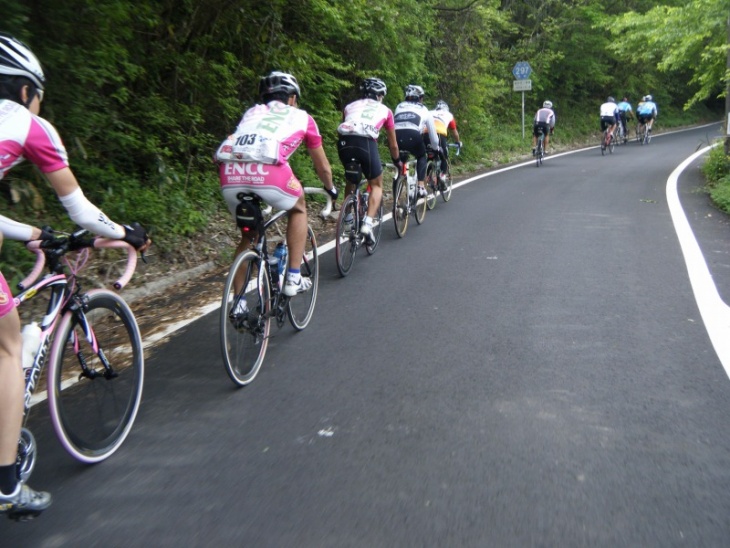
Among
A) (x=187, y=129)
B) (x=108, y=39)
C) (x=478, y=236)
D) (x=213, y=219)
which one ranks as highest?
(x=108, y=39)

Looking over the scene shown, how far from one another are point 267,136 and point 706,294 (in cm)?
426

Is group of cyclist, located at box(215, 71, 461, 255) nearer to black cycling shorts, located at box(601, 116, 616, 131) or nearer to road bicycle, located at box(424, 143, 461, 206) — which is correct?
road bicycle, located at box(424, 143, 461, 206)

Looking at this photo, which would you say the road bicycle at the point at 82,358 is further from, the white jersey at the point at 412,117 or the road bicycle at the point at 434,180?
the road bicycle at the point at 434,180

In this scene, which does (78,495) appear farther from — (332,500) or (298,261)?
(298,261)

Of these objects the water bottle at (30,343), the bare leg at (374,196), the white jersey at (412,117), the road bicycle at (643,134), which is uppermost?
the white jersey at (412,117)

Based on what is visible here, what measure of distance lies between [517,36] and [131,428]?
31170 mm

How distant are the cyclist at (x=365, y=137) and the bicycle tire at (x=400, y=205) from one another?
1489mm

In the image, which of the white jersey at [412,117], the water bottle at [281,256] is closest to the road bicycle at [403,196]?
the white jersey at [412,117]

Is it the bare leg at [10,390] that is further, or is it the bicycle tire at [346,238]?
the bicycle tire at [346,238]

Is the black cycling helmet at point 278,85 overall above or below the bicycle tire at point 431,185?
above

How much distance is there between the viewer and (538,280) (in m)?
7.16

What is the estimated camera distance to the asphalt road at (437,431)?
2.99 m

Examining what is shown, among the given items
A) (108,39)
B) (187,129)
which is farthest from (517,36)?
(108,39)

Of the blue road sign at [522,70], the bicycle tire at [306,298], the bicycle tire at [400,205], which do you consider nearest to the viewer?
the bicycle tire at [306,298]
